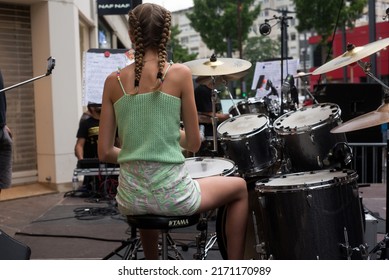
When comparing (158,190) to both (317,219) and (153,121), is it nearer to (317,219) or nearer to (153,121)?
(153,121)

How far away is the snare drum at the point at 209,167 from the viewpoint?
3178 mm

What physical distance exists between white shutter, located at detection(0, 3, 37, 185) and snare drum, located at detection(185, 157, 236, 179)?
18.0 feet

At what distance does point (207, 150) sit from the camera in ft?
18.8

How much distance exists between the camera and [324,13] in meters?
25.1

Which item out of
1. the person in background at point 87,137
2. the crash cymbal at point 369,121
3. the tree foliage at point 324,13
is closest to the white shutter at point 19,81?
the person in background at point 87,137

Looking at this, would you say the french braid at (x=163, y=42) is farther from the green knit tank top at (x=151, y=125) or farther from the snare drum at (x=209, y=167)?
the snare drum at (x=209, y=167)

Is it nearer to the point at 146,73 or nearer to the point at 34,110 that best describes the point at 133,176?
the point at 146,73

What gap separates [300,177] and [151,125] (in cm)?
115

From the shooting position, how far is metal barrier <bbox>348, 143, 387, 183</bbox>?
6.20 m

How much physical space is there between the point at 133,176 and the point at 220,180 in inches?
19.0

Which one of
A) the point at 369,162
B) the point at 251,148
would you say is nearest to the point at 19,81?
the point at 251,148

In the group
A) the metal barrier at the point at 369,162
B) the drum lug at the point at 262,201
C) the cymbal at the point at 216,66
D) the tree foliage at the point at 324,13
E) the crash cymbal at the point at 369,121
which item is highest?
the tree foliage at the point at 324,13

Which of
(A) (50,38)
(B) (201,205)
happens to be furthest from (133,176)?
(A) (50,38)

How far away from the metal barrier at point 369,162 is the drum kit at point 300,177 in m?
2.10
